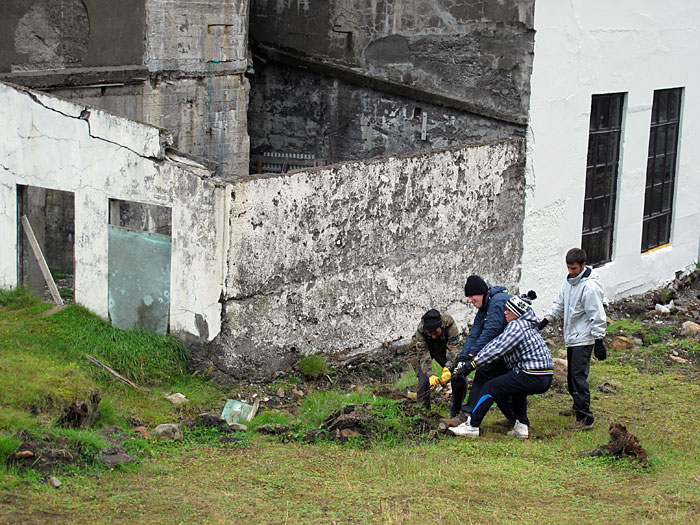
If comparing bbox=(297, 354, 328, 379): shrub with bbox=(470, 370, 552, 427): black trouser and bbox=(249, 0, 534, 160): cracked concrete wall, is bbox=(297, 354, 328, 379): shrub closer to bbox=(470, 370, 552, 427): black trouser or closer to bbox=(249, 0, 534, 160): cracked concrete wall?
bbox=(470, 370, 552, 427): black trouser

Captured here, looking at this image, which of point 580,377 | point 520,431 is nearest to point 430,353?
point 520,431

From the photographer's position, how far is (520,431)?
332 inches

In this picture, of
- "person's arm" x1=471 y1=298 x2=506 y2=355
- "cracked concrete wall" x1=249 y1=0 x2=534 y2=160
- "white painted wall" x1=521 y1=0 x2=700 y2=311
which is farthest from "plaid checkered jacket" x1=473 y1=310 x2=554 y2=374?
"cracked concrete wall" x1=249 y1=0 x2=534 y2=160

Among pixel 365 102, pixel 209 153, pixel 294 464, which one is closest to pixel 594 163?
pixel 365 102

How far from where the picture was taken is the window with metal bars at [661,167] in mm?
14828

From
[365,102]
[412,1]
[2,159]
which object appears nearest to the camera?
[2,159]

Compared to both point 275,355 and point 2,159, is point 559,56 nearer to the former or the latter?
point 275,355

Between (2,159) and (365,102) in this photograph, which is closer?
(2,159)

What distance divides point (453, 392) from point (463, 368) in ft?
2.46

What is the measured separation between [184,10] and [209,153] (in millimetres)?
2226

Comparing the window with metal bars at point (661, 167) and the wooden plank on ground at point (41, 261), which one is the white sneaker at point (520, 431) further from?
the window with metal bars at point (661, 167)

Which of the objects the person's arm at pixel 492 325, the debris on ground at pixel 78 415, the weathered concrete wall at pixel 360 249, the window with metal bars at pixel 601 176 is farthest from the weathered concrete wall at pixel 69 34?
the person's arm at pixel 492 325

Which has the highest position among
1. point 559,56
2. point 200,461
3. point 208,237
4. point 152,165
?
point 559,56

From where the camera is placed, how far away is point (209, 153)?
1439 centimetres
